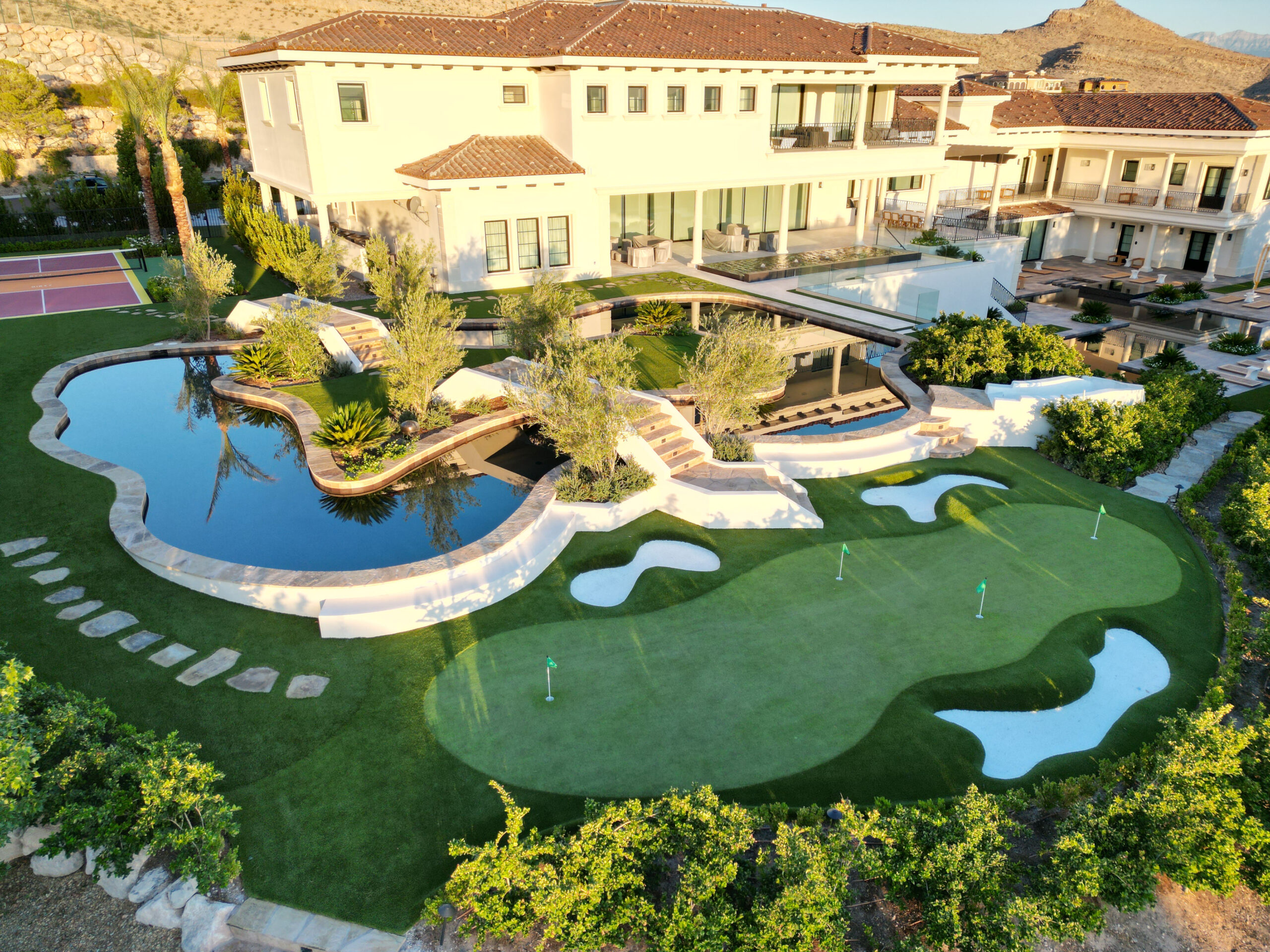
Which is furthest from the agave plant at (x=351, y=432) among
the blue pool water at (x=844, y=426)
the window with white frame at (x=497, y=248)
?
the window with white frame at (x=497, y=248)

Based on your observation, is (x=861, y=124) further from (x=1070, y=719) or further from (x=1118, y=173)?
(x=1070, y=719)

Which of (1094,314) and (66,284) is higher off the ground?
(66,284)

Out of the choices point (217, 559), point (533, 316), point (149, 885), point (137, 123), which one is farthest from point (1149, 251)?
point (149, 885)

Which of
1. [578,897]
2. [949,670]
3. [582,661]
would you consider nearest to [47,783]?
[578,897]

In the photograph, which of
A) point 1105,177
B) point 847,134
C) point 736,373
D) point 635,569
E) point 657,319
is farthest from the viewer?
point 1105,177

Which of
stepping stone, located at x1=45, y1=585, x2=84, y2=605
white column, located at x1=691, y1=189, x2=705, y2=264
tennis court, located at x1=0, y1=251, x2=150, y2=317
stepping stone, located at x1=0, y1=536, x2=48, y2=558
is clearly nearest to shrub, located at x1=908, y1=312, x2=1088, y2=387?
white column, located at x1=691, y1=189, x2=705, y2=264

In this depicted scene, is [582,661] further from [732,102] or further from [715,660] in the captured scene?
[732,102]

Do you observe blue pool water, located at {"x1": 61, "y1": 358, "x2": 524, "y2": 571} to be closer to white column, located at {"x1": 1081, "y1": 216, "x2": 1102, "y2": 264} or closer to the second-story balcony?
the second-story balcony
